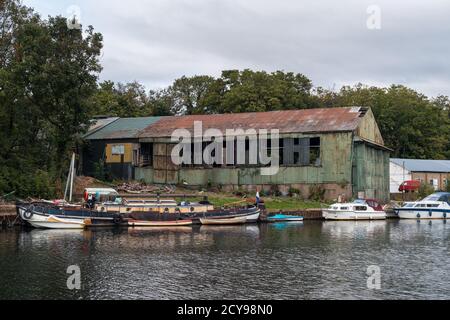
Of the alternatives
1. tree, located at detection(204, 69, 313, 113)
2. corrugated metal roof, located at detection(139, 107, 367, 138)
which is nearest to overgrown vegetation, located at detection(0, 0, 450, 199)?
→ corrugated metal roof, located at detection(139, 107, 367, 138)

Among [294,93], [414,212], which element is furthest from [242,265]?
[294,93]

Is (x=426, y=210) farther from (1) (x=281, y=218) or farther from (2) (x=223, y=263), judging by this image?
(2) (x=223, y=263)

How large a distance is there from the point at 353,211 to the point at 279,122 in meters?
14.4

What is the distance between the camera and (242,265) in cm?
2872

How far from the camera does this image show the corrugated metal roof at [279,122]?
6269 centimetres

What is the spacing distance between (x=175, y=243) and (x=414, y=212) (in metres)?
32.0

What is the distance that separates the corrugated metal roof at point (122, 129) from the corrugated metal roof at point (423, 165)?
122 feet

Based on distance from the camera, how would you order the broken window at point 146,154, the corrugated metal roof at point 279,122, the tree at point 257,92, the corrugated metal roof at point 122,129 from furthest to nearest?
the tree at point 257,92 → the corrugated metal roof at point 122,129 → the broken window at point 146,154 → the corrugated metal roof at point 279,122

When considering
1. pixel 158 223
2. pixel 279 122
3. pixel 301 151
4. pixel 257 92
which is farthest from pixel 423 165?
pixel 158 223

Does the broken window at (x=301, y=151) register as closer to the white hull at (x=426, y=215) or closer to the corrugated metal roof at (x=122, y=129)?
the white hull at (x=426, y=215)

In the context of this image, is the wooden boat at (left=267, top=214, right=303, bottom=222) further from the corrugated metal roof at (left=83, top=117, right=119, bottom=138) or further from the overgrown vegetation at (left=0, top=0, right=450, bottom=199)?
the corrugated metal roof at (left=83, top=117, right=119, bottom=138)

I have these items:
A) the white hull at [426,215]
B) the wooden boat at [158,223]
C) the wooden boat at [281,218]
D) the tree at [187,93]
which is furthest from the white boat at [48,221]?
the tree at [187,93]
